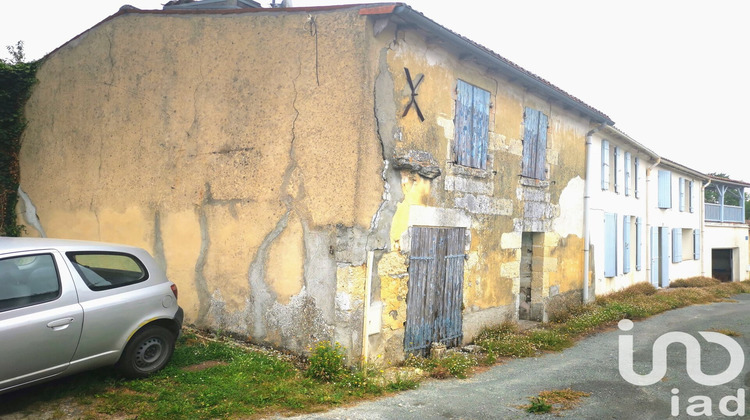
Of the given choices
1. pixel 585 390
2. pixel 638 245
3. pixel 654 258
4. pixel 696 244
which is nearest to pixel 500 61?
pixel 585 390

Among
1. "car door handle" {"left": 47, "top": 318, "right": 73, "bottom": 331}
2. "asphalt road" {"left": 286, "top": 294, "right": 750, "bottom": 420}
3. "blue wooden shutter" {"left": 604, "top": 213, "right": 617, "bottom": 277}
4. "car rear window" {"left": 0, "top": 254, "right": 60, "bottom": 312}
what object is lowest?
"asphalt road" {"left": 286, "top": 294, "right": 750, "bottom": 420}

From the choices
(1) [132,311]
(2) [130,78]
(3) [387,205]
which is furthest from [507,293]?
(2) [130,78]

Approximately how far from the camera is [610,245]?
1240cm

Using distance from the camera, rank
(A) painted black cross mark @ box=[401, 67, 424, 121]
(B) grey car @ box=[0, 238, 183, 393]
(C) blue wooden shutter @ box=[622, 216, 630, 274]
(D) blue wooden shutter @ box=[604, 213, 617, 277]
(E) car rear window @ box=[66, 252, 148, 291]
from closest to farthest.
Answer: (B) grey car @ box=[0, 238, 183, 393] → (E) car rear window @ box=[66, 252, 148, 291] → (A) painted black cross mark @ box=[401, 67, 424, 121] → (D) blue wooden shutter @ box=[604, 213, 617, 277] → (C) blue wooden shutter @ box=[622, 216, 630, 274]

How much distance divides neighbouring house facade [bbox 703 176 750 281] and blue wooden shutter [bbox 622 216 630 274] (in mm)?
8655

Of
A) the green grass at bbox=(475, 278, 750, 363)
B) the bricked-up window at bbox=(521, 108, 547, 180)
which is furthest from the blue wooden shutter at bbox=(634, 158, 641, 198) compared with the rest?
the bricked-up window at bbox=(521, 108, 547, 180)

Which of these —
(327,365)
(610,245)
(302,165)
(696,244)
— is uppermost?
(302,165)

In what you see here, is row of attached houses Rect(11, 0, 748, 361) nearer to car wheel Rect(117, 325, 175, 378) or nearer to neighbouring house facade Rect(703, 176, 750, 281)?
car wheel Rect(117, 325, 175, 378)

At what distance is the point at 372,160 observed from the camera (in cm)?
623

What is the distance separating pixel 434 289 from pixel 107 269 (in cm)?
408

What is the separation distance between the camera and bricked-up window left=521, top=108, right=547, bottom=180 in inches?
364

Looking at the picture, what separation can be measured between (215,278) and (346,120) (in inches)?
114

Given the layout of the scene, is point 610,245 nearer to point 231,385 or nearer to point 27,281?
point 231,385

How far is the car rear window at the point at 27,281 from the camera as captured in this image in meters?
4.25
